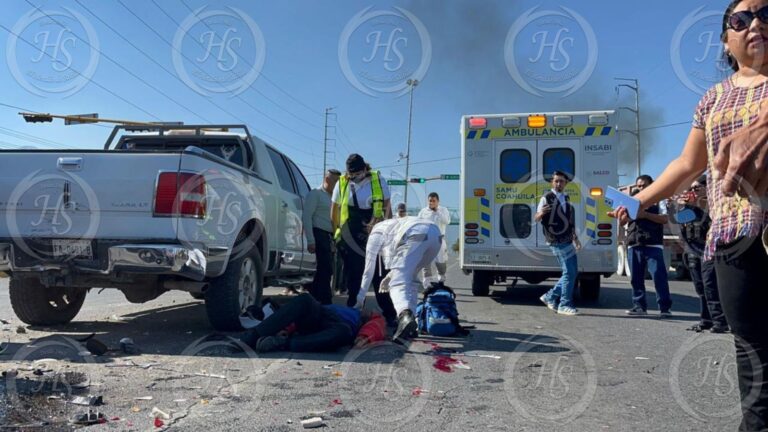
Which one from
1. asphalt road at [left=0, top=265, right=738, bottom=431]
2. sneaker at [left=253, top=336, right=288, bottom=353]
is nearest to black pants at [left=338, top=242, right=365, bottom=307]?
asphalt road at [left=0, top=265, right=738, bottom=431]

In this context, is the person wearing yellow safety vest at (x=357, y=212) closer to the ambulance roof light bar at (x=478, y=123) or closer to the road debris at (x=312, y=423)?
the road debris at (x=312, y=423)

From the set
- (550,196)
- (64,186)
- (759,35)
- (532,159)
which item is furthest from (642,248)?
(64,186)

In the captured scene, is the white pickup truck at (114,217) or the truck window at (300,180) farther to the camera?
the truck window at (300,180)

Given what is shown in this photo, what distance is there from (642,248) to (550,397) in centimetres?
490

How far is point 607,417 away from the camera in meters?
3.37

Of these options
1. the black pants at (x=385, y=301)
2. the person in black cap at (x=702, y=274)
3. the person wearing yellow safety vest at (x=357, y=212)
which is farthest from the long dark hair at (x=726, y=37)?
the person wearing yellow safety vest at (x=357, y=212)

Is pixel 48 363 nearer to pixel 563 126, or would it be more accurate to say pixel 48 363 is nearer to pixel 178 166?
pixel 178 166

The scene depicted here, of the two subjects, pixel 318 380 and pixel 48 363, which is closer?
pixel 318 380

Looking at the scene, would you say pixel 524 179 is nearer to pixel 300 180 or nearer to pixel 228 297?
pixel 300 180

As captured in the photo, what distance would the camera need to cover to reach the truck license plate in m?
4.95

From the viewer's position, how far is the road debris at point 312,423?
3.14m

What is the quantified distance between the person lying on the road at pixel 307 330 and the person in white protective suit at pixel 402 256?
349 millimetres

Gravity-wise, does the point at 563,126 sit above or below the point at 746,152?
above

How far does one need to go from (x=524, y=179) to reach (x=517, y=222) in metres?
0.70
